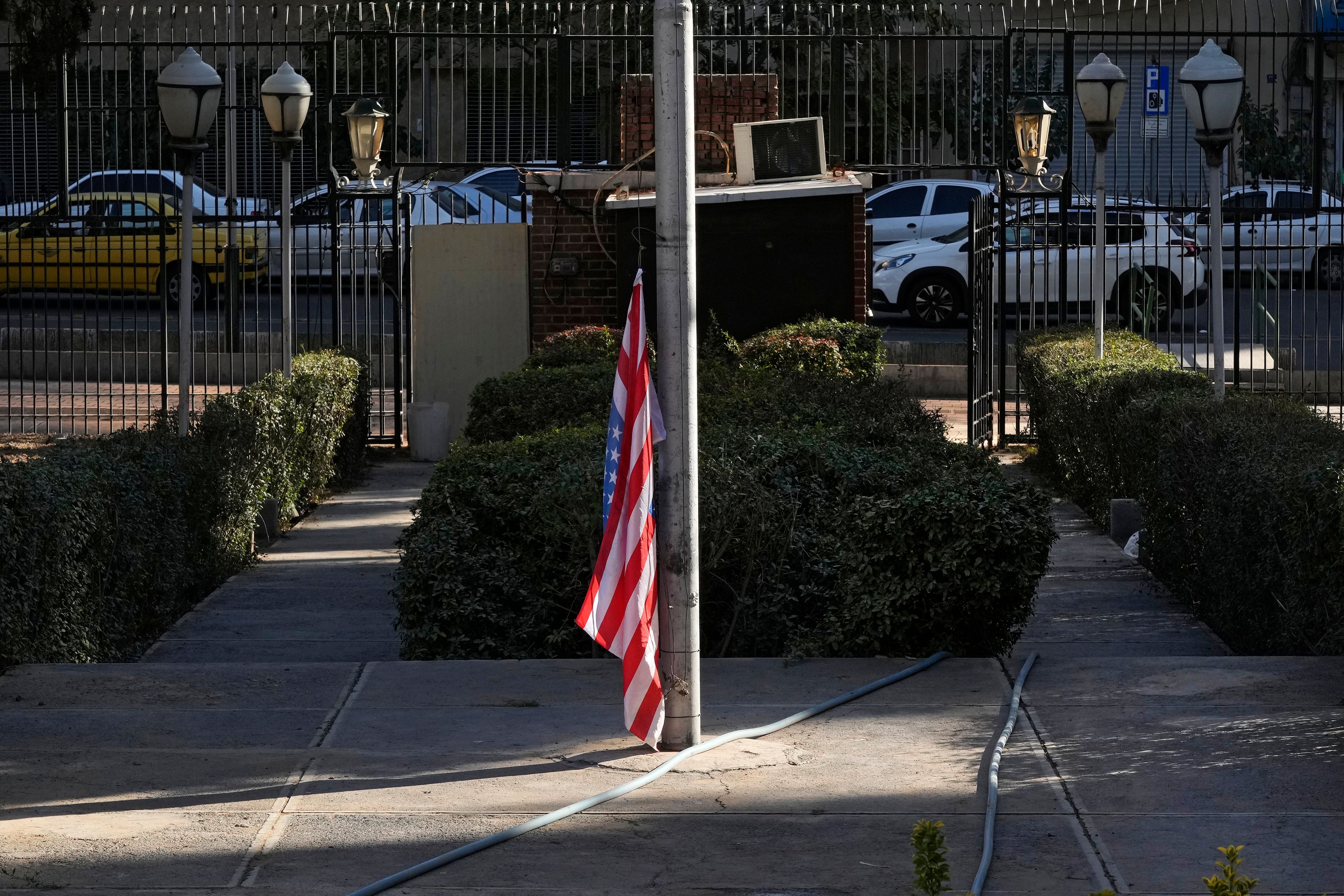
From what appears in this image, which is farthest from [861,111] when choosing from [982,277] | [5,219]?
[5,219]

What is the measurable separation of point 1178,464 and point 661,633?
12.4 feet

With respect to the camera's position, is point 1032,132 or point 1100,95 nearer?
point 1100,95

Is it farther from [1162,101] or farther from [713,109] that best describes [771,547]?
[1162,101]

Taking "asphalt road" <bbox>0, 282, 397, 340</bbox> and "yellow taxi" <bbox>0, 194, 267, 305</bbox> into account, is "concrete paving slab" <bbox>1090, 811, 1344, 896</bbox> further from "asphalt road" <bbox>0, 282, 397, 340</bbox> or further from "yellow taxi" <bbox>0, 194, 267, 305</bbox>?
"asphalt road" <bbox>0, 282, 397, 340</bbox>

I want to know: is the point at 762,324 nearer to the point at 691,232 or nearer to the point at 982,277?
the point at 982,277

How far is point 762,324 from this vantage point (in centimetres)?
1470

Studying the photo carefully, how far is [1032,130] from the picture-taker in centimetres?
1366

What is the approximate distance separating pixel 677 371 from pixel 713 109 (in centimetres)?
1093

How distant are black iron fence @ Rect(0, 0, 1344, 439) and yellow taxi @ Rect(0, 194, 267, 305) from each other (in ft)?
0.47

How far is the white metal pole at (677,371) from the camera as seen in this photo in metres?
5.04

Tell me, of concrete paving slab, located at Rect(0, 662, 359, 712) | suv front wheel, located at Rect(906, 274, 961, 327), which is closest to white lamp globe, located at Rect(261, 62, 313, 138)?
concrete paving slab, located at Rect(0, 662, 359, 712)

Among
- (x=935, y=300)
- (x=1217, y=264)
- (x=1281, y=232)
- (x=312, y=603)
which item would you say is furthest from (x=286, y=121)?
(x=1281, y=232)

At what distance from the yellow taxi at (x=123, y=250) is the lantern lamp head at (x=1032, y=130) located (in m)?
7.41

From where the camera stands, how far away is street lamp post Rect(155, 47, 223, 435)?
1027 cm
